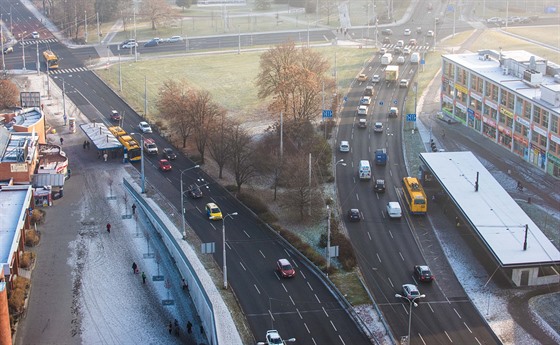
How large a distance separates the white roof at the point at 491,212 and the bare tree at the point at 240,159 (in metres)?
16.7

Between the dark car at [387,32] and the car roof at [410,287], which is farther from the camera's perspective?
the dark car at [387,32]

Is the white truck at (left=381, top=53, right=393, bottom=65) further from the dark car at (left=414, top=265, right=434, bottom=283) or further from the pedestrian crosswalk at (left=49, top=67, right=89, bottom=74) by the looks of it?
the dark car at (left=414, top=265, right=434, bottom=283)

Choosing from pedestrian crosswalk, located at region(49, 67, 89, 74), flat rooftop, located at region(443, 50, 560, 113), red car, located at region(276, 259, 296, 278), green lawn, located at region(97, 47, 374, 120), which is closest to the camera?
red car, located at region(276, 259, 296, 278)

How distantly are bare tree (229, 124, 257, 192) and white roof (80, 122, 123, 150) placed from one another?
16144 mm

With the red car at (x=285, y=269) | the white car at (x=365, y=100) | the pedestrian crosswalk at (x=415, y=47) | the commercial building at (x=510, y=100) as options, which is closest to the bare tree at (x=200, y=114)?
the white car at (x=365, y=100)

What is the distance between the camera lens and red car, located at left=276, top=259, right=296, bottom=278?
227ft

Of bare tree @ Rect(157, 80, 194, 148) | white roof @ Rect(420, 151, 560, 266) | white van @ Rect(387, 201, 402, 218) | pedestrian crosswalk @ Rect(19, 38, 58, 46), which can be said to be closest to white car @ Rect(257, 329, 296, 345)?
white roof @ Rect(420, 151, 560, 266)

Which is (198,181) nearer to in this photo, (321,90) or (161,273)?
(161,273)

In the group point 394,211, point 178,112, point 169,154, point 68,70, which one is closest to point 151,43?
point 68,70

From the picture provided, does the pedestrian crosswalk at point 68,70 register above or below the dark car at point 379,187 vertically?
above

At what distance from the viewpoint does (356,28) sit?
167 meters

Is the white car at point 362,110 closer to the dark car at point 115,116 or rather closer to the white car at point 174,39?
the dark car at point 115,116

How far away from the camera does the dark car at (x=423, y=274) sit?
6775 centimetres

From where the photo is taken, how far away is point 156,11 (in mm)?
164375
